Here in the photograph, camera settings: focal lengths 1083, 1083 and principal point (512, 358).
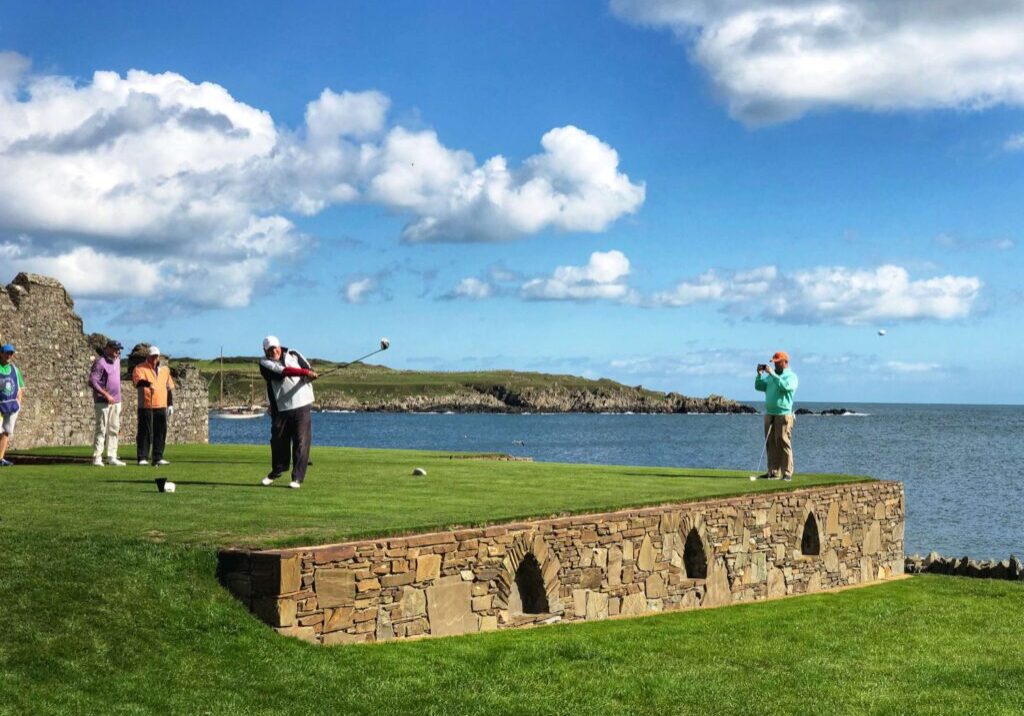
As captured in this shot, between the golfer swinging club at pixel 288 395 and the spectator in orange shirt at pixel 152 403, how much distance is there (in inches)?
212

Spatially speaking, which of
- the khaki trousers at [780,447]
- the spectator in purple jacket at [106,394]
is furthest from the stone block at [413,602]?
the khaki trousers at [780,447]

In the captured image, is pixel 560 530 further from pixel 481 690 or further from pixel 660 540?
→ pixel 481 690

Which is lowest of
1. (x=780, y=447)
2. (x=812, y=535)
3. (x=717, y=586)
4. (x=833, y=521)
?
(x=717, y=586)

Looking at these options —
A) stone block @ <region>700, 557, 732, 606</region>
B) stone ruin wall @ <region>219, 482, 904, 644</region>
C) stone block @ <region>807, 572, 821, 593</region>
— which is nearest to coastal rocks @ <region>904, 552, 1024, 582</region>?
stone ruin wall @ <region>219, 482, 904, 644</region>

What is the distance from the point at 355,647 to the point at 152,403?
11.6 metres

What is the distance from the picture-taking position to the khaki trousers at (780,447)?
22.2m

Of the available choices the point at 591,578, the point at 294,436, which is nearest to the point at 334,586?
the point at 591,578

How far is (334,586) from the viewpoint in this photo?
1139 cm

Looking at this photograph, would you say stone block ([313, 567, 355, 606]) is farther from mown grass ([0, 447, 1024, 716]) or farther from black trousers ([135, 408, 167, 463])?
black trousers ([135, 408, 167, 463])

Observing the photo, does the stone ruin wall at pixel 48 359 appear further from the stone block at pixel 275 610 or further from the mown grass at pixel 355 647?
the stone block at pixel 275 610

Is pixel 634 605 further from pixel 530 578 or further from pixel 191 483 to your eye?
pixel 191 483

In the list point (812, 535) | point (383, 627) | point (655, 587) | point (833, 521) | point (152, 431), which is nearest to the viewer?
point (383, 627)

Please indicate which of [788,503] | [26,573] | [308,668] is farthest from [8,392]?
[788,503]

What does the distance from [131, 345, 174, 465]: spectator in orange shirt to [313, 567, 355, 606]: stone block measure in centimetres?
1087
